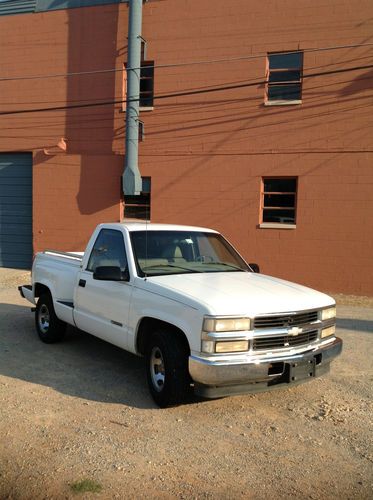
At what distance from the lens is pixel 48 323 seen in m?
6.90

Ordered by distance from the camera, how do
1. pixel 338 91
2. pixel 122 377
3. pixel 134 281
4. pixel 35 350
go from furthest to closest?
pixel 338 91
pixel 35 350
pixel 122 377
pixel 134 281

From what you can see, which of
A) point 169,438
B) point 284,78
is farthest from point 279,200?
point 169,438

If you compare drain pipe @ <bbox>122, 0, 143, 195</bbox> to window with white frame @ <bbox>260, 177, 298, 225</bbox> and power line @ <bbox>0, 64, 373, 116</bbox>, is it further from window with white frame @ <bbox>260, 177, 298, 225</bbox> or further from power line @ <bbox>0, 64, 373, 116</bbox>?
window with white frame @ <bbox>260, 177, 298, 225</bbox>

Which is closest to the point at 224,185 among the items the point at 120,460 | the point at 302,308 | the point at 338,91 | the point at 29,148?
the point at 338,91

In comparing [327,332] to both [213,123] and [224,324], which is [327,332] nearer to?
[224,324]

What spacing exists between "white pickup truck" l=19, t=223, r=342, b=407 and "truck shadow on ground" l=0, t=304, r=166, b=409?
1.54 ft

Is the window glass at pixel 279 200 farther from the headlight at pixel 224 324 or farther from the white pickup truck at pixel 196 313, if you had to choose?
the headlight at pixel 224 324

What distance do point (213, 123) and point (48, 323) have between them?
8.09 meters

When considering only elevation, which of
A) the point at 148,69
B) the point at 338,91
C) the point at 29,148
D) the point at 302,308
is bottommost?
the point at 302,308

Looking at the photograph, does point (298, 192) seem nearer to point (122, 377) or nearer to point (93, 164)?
point (93, 164)

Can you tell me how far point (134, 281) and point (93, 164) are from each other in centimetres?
983

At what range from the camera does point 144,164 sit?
1373 cm

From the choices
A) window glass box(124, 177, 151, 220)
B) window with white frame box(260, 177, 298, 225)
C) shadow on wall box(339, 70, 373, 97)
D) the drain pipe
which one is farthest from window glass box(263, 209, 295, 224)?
the drain pipe

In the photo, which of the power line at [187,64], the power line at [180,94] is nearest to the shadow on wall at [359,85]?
the power line at [180,94]
